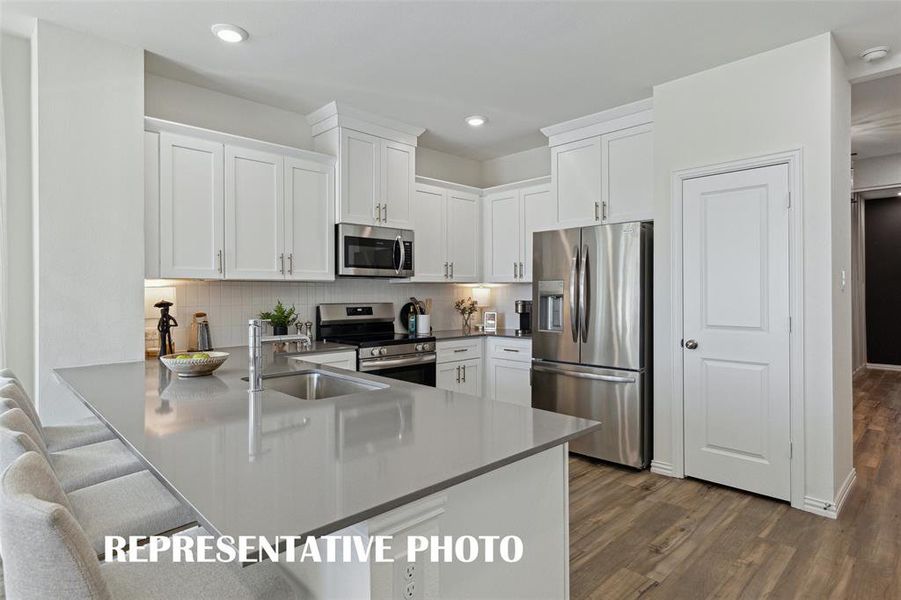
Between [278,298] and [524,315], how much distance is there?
88.0 inches

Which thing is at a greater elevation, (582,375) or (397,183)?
(397,183)

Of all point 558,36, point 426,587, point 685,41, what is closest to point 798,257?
point 685,41

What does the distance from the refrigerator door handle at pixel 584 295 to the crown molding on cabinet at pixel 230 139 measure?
203 centimetres

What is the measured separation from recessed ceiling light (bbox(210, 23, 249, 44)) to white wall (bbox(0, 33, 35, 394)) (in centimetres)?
110

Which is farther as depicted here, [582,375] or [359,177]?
[359,177]

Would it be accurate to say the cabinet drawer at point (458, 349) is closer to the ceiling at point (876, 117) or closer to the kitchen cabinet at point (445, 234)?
the kitchen cabinet at point (445, 234)

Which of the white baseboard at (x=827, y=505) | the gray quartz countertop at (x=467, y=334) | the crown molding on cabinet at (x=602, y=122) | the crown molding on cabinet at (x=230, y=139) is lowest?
the white baseboard at (x=827, y=505)

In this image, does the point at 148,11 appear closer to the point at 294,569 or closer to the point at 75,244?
the point at 75,244

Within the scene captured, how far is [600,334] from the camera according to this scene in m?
3.67

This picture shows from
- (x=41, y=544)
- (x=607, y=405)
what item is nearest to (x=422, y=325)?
(x=607, y=405)

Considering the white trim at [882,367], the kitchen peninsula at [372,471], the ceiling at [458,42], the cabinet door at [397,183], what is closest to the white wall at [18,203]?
the ceiling at [458,42]

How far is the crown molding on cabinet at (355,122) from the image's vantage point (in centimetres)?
382

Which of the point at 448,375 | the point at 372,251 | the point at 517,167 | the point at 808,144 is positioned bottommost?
the point at 448,375

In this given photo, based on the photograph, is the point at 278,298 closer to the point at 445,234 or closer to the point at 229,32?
the point at 445,234
